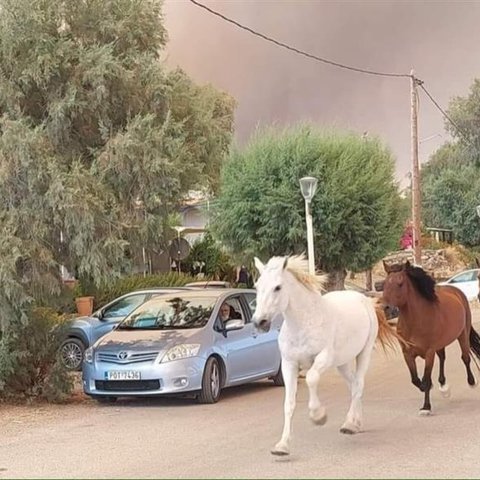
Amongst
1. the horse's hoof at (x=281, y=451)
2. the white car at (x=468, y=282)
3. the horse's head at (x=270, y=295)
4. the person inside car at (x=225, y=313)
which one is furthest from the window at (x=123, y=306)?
the white car at (x=468, y=282)

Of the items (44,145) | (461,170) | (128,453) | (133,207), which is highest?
(461,170)

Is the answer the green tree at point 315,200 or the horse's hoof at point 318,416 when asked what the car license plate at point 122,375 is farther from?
the green tree at point 315,200

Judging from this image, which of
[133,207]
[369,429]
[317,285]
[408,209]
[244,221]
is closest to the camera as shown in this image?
[317,285]

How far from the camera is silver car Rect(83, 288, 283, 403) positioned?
12.3m

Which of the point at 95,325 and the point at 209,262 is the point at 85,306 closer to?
the point at 95,325

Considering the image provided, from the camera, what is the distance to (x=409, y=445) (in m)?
9.07

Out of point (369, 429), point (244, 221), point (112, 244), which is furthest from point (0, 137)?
point (244, 221)

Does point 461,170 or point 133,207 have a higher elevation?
point 461,170

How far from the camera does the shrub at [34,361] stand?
1267 centimetres

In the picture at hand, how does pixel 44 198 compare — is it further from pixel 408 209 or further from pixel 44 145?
pixel 408 209

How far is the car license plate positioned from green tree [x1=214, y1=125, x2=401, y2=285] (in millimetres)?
14746

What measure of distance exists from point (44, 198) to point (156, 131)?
6.36ft

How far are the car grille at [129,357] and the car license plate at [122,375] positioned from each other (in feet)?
Answer: 0.49

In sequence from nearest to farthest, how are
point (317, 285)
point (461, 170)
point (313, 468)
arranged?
point (313, 468), point (317, 285), point (461, 170)
